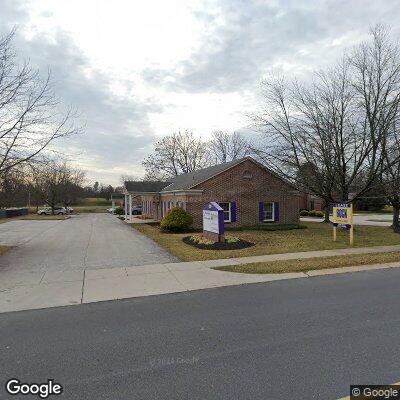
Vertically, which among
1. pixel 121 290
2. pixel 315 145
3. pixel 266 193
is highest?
pixel 315 145

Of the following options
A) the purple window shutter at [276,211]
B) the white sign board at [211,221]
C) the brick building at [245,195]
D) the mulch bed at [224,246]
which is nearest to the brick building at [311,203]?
the brick building at [245,195]

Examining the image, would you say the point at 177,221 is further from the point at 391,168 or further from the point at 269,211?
the point at 391,168

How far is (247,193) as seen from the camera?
24281mm

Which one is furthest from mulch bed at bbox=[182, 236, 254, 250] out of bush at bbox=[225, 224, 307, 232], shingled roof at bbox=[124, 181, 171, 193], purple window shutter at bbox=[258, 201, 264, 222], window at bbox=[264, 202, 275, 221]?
shingled roof at bbox=[124, 181, 171, 193]

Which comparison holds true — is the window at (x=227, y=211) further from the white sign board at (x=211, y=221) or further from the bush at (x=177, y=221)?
the white sign board at (x=211, y=221)

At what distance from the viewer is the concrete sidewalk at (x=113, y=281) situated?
7.46 m

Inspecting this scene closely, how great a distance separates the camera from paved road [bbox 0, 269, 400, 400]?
372cm

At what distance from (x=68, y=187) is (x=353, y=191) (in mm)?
54585

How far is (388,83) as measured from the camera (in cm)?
1842

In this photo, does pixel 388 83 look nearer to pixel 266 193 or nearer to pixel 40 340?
pixel 266 193

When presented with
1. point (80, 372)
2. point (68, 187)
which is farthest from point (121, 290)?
point (68, 187)

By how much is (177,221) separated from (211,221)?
236 inches

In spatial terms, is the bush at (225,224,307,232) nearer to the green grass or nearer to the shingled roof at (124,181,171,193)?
the green grass

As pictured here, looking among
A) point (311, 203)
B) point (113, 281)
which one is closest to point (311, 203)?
point (311, 203)
